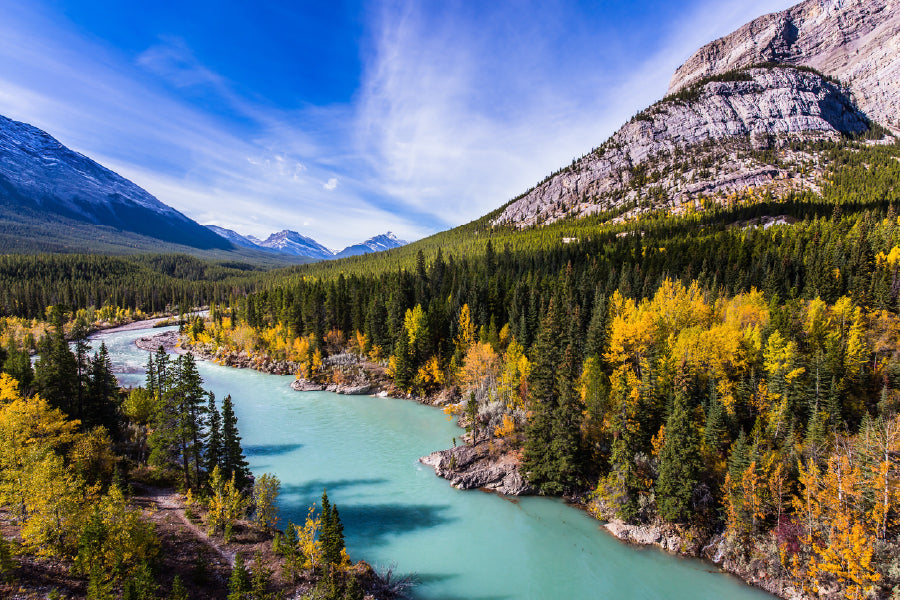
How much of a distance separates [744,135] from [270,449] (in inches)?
8721

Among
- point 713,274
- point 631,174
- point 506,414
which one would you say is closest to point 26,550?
point 506,414

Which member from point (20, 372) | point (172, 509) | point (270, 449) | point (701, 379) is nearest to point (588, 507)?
point (701, 379)

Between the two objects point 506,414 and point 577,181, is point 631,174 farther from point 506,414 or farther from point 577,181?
point 506,414

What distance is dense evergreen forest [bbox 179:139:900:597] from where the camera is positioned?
23.5 m

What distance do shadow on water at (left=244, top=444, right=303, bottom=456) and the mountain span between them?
476ft

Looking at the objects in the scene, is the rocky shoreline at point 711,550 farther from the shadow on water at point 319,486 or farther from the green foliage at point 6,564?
the green foliage at point 6,564

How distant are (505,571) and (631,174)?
193162 millimetres

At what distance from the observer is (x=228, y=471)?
27.4 metres

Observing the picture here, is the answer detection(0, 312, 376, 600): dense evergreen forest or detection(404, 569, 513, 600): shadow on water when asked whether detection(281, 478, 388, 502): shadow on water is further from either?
detection(404, 569, 513, 600): shadow on water

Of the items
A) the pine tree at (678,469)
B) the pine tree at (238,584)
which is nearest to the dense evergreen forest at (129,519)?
the pine tree at (238,584)

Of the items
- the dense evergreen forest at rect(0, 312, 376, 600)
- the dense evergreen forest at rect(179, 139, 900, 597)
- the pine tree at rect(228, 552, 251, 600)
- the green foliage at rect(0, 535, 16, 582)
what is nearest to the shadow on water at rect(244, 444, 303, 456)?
the dense evergreen forest at rect(0, 312, 376, 600)

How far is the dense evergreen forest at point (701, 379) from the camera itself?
2353cm

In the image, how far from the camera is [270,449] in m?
40.4

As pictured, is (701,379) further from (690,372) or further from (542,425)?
(542,425)
